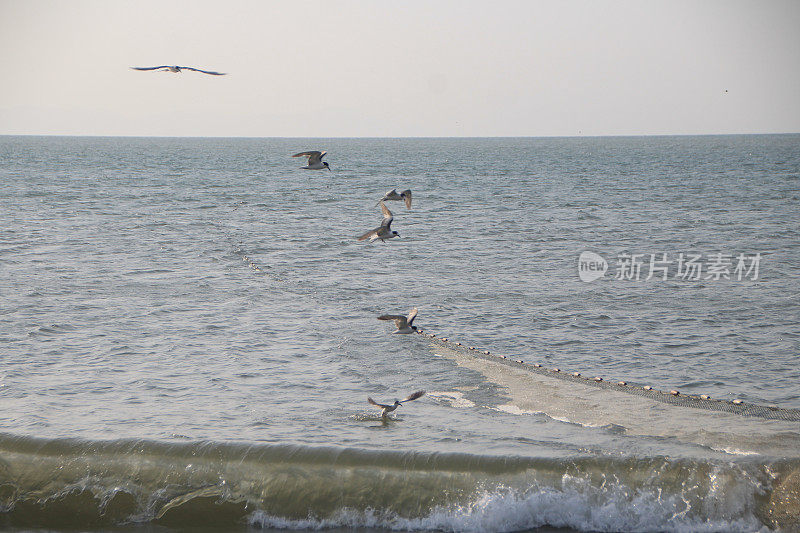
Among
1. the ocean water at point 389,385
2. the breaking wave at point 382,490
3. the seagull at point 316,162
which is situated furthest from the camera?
the seagull at point 316,162

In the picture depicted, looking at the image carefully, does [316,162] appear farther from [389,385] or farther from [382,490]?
[382,490]

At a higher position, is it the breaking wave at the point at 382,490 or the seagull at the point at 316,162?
the seagull at the point at 316,162

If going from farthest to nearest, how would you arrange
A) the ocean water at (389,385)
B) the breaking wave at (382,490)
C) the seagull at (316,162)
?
1. the seagull at (316,162)
2. the ocean water at (389,385)
3. the breaking wave at (382,490)

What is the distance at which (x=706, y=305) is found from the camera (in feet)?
65.2

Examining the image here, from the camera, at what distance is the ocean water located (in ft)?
33.3

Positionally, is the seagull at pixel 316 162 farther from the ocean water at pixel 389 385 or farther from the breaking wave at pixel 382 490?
the breaking wave at pixel 382 490

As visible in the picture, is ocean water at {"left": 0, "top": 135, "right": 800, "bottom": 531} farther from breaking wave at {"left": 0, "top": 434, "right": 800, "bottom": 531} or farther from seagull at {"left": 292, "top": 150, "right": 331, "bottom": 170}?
seagull at {"left": 292, "top": 150, "right": 331, "bottom": 170}

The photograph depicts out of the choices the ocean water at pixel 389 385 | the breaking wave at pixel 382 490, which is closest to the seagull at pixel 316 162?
the ocean water at pixel 389 385

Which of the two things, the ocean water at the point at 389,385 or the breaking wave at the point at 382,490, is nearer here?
the breaking wave at the point at 382,490

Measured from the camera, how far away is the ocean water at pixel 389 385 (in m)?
10.2

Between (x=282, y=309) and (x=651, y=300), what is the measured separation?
9161 mm

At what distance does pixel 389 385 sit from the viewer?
13875mm

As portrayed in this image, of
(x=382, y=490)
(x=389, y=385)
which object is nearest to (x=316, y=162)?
(x=389, y=385)

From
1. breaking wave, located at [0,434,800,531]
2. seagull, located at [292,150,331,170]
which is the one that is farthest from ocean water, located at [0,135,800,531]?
seagull, located at [292,150,331,170]
